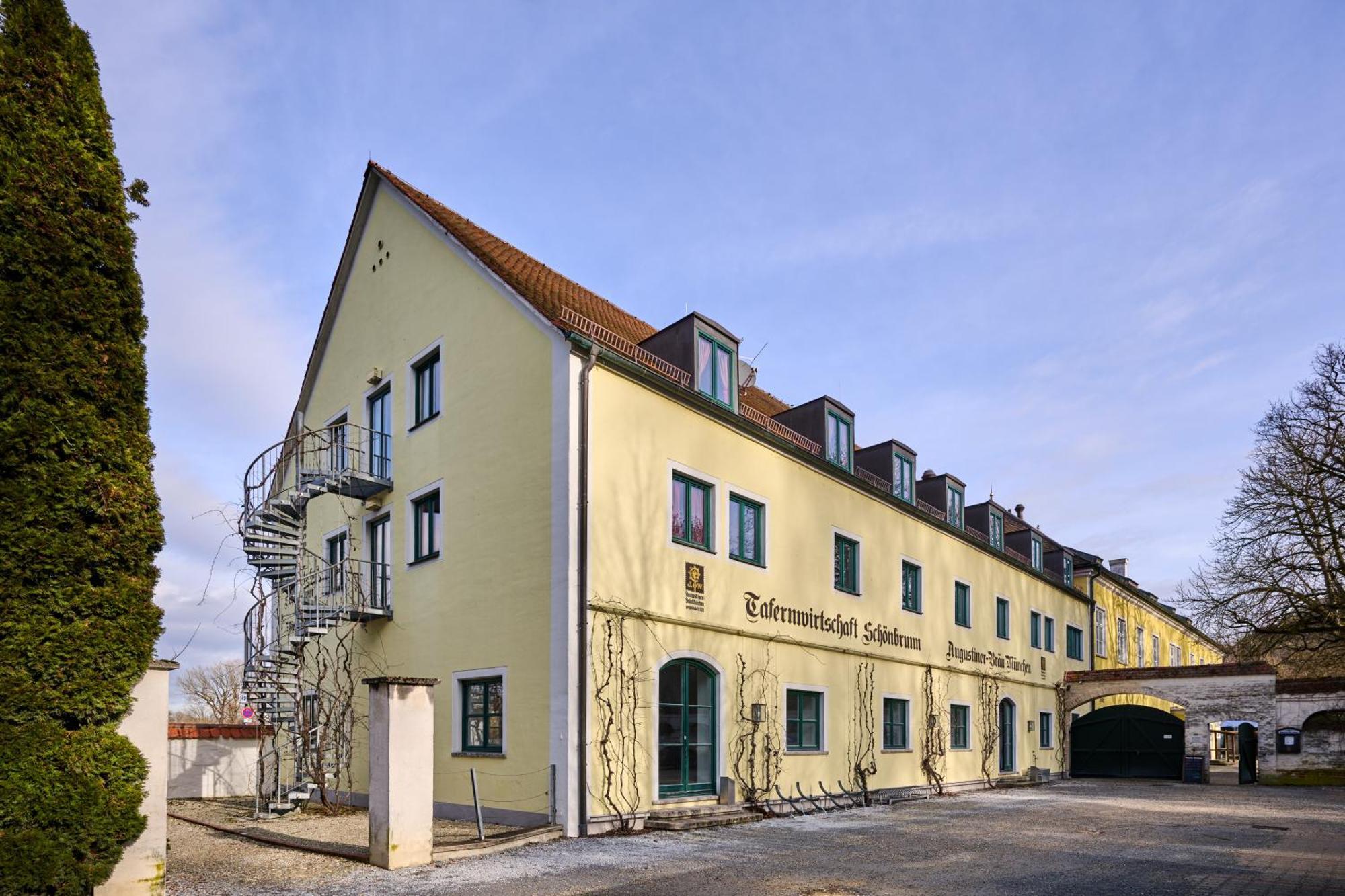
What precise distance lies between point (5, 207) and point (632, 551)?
8681 millimetres

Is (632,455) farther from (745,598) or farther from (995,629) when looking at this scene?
(995,629)

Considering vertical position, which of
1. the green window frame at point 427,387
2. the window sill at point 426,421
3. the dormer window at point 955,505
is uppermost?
the green window frame at point 427,387

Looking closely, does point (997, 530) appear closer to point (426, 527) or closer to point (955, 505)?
point (955, 505)

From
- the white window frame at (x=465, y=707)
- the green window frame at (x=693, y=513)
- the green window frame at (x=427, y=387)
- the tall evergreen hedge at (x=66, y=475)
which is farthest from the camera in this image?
the green window frame at (x=427, y=387)

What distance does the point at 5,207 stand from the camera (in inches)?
314

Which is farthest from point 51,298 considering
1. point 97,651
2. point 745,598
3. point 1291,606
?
point 1291,606

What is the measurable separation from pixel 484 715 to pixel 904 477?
38.4 feet

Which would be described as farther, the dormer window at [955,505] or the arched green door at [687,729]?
the dormer window at [955,505]

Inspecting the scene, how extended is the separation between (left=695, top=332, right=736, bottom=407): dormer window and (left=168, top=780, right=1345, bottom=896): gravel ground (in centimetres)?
665

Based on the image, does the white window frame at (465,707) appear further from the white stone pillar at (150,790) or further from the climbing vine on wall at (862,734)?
the climbing vine on wall at (862,734)

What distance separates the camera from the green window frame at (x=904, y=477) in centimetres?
2239

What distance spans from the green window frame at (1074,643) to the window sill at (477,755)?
75.4 ft

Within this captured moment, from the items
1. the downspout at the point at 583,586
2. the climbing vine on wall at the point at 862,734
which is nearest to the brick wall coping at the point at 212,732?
the downspout at the point at 583,586

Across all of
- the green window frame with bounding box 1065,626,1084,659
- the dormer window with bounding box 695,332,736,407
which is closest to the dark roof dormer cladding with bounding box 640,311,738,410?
the dormer window with bounding box 695,332,736,407
